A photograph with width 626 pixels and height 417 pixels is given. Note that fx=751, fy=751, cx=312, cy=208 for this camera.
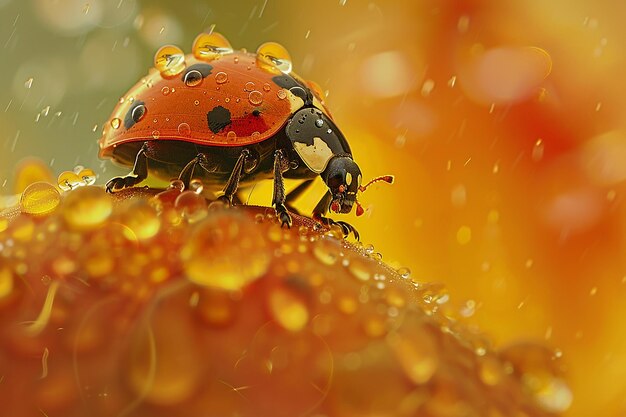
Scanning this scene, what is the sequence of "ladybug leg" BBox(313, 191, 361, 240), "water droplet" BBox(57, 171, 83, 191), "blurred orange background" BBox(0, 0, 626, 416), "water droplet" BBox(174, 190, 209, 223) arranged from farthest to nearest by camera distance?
"blurred orange background" BBox(0, 0, 626, 416), "ladybug leg" BBox(313, 191, 361, 240), "water droplet" BBox(57, 171, 83, 191), "water droplet" BBox(174, 190, 209, 223)

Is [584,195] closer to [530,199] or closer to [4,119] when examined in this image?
[530,199]

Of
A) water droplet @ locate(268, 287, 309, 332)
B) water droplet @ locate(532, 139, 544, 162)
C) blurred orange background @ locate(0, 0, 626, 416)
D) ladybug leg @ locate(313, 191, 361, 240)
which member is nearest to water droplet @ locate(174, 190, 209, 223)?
water droplet @ locate(268, 287, 309, 332)

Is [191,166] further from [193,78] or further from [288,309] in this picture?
[288,309]

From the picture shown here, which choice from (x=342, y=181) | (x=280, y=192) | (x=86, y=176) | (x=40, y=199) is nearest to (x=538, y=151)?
(x=342, y=181)

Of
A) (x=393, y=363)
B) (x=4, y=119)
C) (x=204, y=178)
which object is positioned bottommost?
(x=4, y=119)

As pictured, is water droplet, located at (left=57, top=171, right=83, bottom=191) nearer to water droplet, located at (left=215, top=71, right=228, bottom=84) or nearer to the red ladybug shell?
the red ladybug shell

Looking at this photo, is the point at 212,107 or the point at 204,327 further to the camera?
the point at 212,107

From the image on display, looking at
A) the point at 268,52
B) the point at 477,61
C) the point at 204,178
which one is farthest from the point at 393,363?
the point at 477,61
